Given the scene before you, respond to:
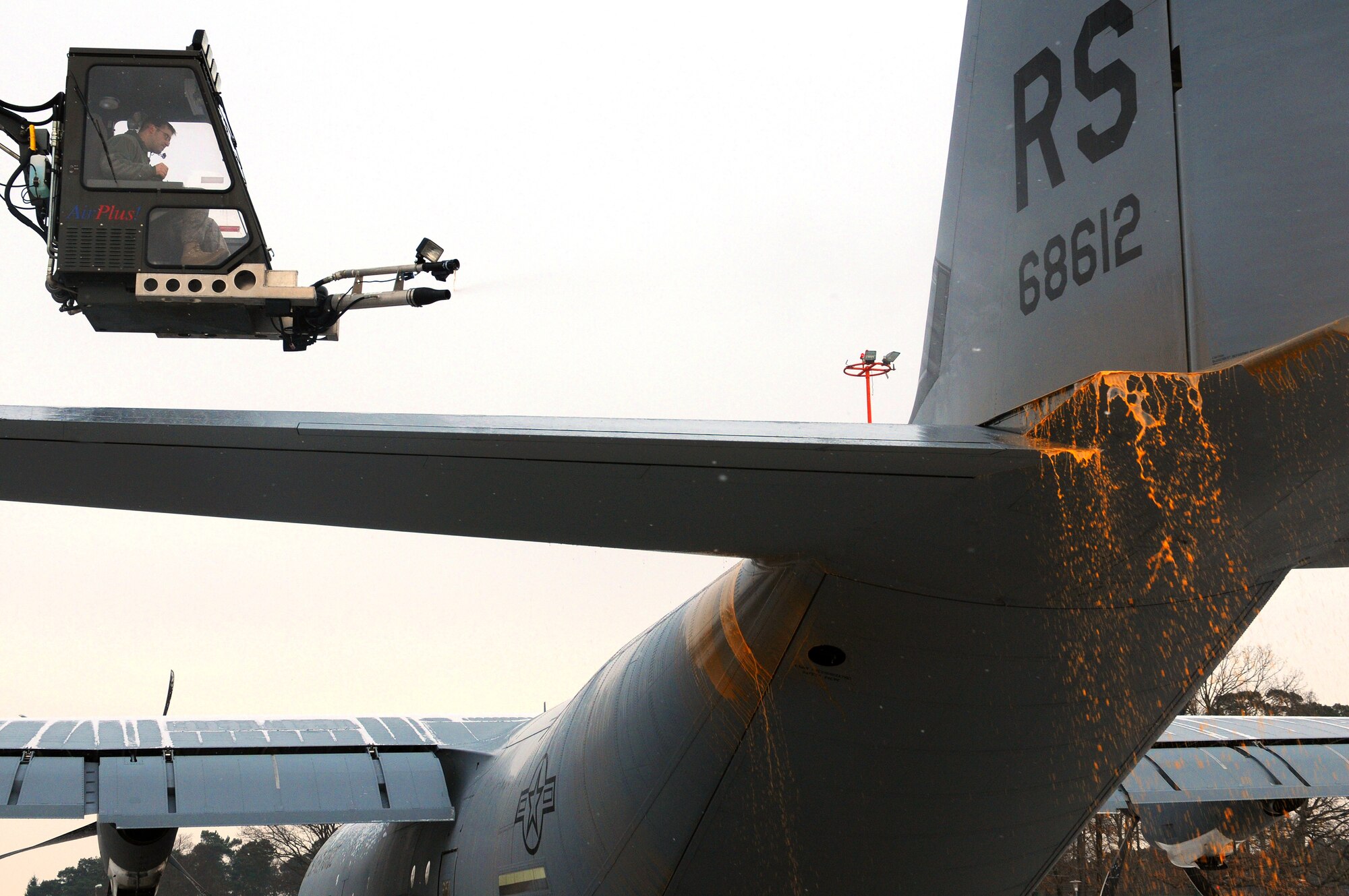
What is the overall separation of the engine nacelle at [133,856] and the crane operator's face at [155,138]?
6.03 metres

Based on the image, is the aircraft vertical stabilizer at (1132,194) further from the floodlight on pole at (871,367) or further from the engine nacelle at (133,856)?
the engine nacelle at (133,856)

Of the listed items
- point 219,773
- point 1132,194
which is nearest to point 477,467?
point 1132,194

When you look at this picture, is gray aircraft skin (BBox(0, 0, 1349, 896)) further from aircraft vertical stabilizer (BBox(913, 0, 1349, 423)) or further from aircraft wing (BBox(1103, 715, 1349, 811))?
aircraft wing (BBox(1103, 715, 1349, 811))

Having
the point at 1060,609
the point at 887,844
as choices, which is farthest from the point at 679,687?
the point at 1060,609

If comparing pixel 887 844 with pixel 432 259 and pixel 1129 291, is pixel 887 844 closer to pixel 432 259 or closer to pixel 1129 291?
pixel 1129 291

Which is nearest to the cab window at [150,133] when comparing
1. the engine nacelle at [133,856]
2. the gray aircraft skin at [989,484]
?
the engine nacelle at [133,856]

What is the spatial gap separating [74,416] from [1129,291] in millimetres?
2829

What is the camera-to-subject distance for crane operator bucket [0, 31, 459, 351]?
901cm

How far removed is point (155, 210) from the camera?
9203 mm

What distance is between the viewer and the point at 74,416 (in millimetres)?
2738

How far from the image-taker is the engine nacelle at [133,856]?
10.2m

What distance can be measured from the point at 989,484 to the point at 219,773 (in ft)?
27.4

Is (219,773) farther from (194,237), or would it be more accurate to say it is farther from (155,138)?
(155,138)

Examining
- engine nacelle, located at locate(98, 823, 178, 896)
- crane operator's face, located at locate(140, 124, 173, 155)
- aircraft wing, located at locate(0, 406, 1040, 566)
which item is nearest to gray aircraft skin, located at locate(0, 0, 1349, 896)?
aircraft wing, located at locate(0, 406, 1040, 566)
